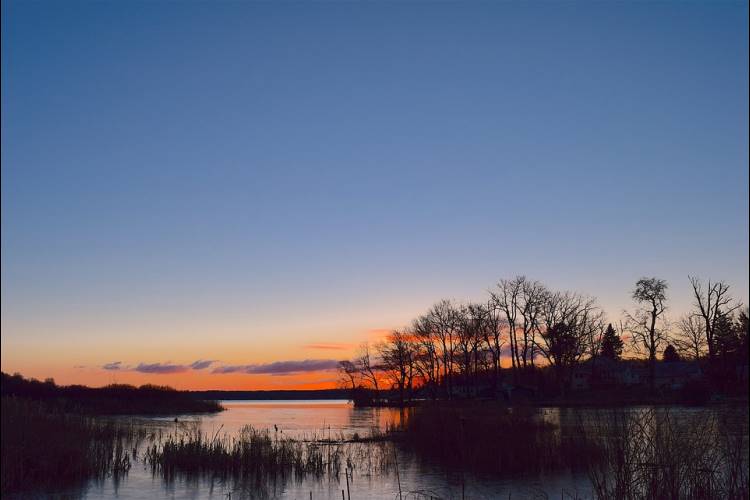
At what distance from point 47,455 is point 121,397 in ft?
158

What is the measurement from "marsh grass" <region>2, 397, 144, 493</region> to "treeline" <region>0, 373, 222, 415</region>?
1569 inches

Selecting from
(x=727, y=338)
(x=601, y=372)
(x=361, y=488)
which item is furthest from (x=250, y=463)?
(x=601, y=372)

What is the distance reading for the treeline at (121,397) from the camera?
59.7 m

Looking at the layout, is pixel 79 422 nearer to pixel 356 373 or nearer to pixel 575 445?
pixel 575 445

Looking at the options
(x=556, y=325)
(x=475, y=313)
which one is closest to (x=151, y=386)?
(x=475, y=313)

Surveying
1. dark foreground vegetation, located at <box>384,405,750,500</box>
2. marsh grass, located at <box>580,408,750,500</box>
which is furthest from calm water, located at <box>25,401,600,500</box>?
marsh grass, located at <box>580,408,750,500</box>

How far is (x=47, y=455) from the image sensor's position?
17.9 meters

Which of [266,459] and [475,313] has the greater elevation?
[475,313]

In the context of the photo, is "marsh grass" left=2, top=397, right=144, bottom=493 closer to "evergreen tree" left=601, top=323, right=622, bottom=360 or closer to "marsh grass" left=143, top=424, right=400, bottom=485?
"marsh grass" left=143, top=424, right=400, bottom=485

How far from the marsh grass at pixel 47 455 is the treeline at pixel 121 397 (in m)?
39.9

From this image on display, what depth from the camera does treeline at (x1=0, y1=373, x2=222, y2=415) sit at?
59.7 meters

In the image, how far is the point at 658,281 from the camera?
58938mm

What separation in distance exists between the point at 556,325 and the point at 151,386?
4303 cm

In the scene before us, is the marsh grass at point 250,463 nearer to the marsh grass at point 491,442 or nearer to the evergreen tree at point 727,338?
the marsh grass at point 491,442
